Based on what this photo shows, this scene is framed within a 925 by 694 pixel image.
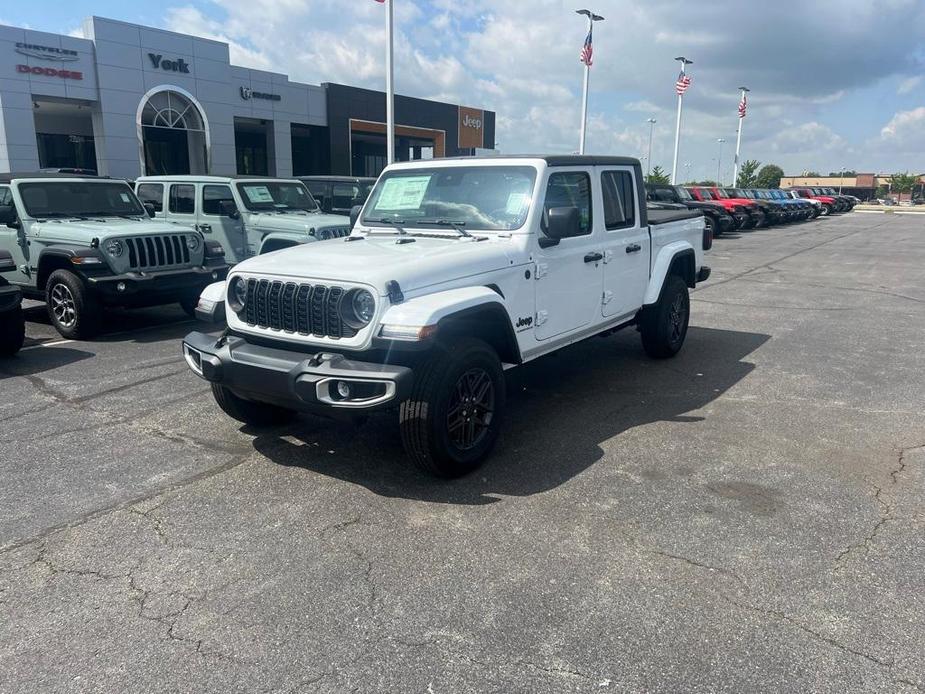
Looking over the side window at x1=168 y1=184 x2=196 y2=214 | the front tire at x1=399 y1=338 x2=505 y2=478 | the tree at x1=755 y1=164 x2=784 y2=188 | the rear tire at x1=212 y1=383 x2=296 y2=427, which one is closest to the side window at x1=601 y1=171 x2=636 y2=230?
the front tire at x1=399 y1=338 x2=505 y2=478

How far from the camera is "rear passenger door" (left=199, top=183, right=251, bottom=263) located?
10.9m

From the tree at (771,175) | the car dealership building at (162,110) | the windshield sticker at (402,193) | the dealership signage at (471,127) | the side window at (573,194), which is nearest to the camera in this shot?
the side window at (573,194)

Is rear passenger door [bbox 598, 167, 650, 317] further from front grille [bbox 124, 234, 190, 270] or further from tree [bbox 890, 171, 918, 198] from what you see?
tree [bbox 890, 171, 918, 198]

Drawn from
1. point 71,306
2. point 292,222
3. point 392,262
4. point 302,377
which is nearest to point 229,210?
point 292,222

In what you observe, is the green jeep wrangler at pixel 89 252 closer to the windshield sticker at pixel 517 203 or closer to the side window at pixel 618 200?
the windshield sticker at pixel 517 203

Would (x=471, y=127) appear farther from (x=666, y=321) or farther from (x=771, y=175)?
(x=771, y=175)

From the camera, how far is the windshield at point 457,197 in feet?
16.8

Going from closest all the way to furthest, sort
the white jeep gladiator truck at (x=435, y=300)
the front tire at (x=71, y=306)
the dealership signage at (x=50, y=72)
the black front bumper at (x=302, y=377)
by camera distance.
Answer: the black front bumper at (x=302, y=377), the white jeep gladiator truck at (x=435, y=300), the front tire at (x=71, y=306), the dealership signage at (x=50, y=72)

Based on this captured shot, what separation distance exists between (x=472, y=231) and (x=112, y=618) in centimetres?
323

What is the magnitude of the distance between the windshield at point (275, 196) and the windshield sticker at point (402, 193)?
585 centimetres

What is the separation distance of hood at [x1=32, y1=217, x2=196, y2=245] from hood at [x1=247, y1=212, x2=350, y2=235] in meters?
1.71

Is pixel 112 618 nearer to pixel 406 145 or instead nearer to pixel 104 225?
pixel 104 225

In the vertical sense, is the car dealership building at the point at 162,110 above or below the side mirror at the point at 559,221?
above

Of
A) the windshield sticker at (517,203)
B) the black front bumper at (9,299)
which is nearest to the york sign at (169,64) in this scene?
the black front bumper at (9,299)
